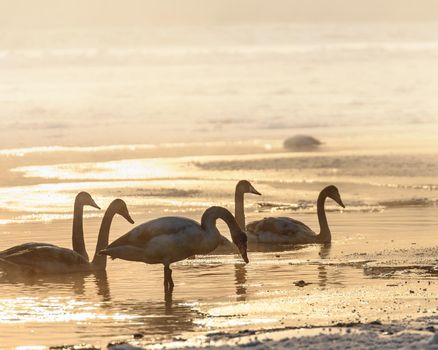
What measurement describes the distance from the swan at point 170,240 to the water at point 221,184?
0.37m

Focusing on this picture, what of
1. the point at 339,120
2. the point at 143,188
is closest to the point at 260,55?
the point at 339,120

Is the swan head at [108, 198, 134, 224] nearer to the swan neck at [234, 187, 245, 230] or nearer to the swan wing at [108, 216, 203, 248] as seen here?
the swan wing at [108, 216, 203, 248]

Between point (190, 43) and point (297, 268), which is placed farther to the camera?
point (190, 43)

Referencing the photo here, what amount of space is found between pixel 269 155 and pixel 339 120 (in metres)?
12.3

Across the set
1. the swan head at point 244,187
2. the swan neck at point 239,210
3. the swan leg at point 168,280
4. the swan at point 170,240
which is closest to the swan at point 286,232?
the swan neck at point 239,210

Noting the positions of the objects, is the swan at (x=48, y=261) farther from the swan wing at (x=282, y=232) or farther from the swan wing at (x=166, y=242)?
the swan wing at (x=282, y=232)

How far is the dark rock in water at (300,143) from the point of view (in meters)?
34.6

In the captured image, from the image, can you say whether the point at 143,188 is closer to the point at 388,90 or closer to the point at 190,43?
the point at 388,90

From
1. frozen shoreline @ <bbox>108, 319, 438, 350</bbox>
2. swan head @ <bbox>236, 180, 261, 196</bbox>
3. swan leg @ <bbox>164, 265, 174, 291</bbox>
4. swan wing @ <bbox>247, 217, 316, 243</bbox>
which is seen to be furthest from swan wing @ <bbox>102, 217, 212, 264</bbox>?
swan head @ <bbox>236, 180, 261, 196</bbox>

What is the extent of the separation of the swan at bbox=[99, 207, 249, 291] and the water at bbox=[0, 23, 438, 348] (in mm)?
368

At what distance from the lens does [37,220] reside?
72.8 feet

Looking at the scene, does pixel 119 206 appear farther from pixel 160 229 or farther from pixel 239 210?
pixel 239 210

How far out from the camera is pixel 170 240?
15.4m

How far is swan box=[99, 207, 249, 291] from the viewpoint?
15.4m
